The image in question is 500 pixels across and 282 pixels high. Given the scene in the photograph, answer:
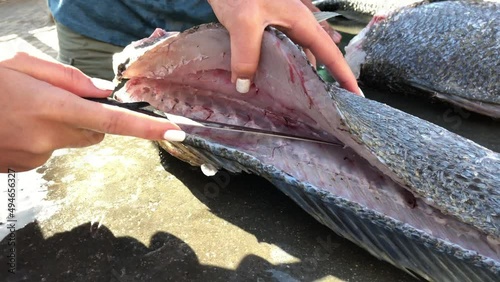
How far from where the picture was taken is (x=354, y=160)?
1.86 meters

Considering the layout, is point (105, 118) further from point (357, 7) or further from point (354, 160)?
point (357, 7)

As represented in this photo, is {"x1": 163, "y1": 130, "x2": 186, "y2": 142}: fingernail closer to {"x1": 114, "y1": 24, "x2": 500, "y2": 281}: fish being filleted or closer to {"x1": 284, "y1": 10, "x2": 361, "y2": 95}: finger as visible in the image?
{"x1": 114, "y1": 24, "x2": 500, "y2": 281}: fish being filleted

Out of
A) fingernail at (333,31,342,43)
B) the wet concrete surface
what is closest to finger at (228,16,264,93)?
the wet concrete surface

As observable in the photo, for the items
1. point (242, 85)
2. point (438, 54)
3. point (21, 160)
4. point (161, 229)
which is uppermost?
point (242, 85)

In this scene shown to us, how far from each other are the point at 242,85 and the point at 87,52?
1.92 meters

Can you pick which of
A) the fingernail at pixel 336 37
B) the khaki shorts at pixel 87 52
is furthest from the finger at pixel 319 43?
the khaki shorts at pixel 87 52

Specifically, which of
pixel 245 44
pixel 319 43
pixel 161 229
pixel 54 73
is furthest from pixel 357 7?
pixel 54 73

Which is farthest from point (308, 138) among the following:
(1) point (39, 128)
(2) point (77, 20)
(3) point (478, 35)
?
(2) point (77, 20)

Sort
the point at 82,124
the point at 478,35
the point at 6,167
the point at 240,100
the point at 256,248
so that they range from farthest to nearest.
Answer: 1. the point at 478,35
2. the point at 240,100
3. the point at 256,248
4. the point at 6,167
5. the point at 82,124

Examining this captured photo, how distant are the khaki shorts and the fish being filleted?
143 centimetres

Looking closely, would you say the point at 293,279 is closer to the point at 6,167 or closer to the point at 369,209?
the point at 369,209

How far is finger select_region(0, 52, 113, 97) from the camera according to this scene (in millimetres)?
1444

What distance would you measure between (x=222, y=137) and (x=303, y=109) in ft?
1.04

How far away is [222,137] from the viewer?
186 cm
